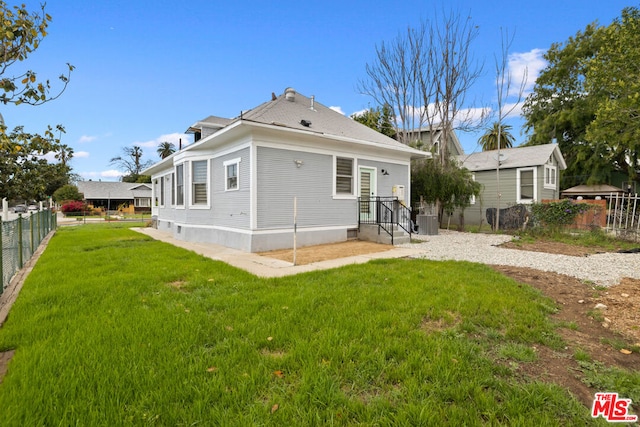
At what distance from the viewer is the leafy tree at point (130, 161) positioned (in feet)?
208

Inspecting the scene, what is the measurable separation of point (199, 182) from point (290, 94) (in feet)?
15.5

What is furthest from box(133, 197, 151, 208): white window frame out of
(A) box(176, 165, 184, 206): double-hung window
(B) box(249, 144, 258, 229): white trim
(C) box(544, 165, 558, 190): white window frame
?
(C) box(544, 165, 558, 190): white window frame

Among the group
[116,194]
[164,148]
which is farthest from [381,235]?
[164,148]

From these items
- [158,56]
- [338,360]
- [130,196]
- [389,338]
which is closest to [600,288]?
[389,338]

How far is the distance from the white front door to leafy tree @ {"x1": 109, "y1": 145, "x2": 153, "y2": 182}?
208 ft

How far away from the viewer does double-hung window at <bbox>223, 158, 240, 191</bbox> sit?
31.4 ft

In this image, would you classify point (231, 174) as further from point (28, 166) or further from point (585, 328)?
point (585, 328)

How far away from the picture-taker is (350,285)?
196 inches

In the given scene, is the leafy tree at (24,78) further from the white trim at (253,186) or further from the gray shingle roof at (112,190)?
the gray shingle roof at (112,190)

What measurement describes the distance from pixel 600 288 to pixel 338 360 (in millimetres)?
4761

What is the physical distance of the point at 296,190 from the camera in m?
9.62

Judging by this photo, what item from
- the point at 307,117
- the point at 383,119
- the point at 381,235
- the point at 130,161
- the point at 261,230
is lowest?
the point at 381,235

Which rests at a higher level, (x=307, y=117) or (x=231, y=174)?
(x=307, y=117)

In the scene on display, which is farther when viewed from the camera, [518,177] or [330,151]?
[518,177]
